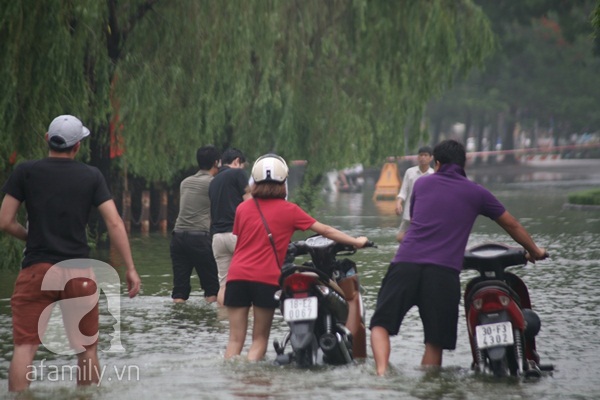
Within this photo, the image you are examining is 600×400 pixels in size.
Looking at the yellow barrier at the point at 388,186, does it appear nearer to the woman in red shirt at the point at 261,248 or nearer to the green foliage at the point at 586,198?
the green foliage at the point at 586,198

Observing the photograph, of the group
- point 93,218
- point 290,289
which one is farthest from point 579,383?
point 93,218

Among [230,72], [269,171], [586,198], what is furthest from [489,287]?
[586,198]

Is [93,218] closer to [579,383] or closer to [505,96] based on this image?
[579,383]

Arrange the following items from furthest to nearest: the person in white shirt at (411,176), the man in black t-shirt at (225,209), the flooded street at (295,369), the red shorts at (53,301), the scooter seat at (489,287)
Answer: the person in white shirt at (411,176), the man in black t-shirt at (225,209), the scooter seat at (489,287), the flooded street at (295,369), the red shorts at (53,301)

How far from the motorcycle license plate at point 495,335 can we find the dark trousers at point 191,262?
5.28 m

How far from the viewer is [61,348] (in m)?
10.3

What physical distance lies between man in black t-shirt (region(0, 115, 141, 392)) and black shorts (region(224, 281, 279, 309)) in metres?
1.49

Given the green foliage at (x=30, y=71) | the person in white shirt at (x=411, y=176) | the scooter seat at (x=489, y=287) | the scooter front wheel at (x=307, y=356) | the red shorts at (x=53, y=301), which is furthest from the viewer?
the person in white shirt at (x=411, y=176)

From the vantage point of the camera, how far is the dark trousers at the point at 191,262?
13.2 metres

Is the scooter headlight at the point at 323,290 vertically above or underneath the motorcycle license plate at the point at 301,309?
above

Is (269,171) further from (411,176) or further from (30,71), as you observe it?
(411,176)

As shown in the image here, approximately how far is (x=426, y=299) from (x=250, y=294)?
1.27m

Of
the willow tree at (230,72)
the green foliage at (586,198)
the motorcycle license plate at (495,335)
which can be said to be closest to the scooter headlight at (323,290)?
the motorcycle license plate at (495,335)

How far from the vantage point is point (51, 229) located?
7586 mm
